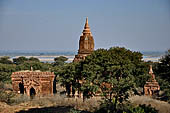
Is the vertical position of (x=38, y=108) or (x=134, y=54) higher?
(x=134, y=54)

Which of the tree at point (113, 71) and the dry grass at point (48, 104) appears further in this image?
the dry grass at point (48, 104)

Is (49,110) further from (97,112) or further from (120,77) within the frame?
(120,77)

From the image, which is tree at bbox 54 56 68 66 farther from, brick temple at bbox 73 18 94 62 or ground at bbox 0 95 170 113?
ground at bbox 0 95 170 113

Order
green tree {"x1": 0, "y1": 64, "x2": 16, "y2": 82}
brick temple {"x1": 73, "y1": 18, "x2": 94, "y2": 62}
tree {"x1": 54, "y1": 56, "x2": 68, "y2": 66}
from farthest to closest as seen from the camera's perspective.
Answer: tree {"x1": 54, "y1": 56, "x2": 68, "y2": 66}, green tree {"x1": 0, "y1": 64, "x2": 16, "y2": 82}, brick temple {"x1": 73, "y1": 18, "x2": 94, "y2": 62}

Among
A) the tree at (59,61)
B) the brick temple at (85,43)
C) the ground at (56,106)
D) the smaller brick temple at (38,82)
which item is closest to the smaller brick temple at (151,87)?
the ground at (56,106)

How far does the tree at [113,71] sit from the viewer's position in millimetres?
17172

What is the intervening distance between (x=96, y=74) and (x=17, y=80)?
14289 mm

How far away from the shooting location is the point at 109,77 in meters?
17.6

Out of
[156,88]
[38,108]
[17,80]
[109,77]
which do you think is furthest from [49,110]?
[156,88]

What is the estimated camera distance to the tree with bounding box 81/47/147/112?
56.3 feet

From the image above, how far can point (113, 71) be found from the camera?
1756cm

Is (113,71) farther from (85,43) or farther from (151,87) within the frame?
(85,43)

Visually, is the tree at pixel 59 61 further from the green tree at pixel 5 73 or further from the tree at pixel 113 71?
the tree at pixel 113 71

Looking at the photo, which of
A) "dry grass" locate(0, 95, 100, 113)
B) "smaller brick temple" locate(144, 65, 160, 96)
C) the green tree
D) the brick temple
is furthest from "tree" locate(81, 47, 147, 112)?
the green tree
